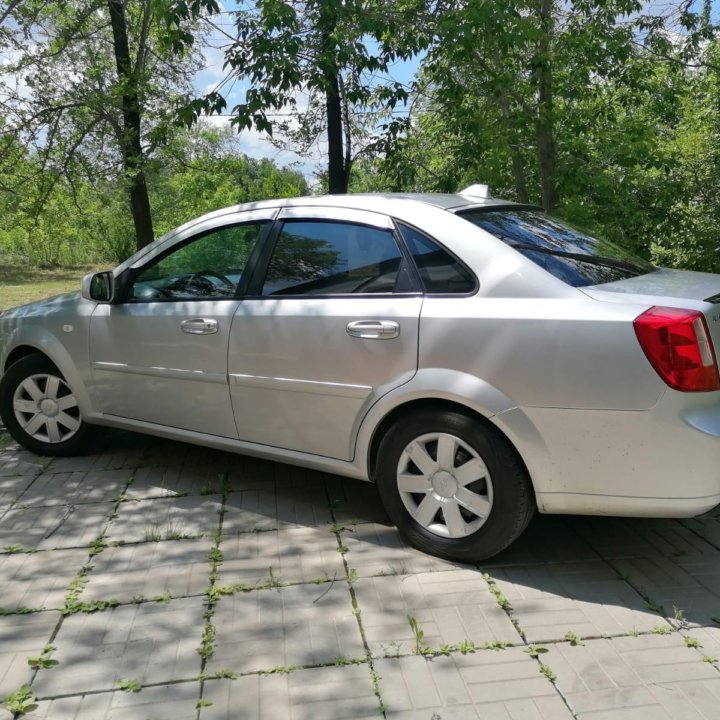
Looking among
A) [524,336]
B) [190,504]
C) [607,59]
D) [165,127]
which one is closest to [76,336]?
[190,504]

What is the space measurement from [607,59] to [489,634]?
6.14 meters

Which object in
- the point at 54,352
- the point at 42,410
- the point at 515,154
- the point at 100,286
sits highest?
the point at 515,154

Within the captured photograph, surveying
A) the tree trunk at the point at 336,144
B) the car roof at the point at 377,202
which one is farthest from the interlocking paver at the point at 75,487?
the tree trunk at the point at 336,144

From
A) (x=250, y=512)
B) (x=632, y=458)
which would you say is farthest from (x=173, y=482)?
(x=632, y=458)

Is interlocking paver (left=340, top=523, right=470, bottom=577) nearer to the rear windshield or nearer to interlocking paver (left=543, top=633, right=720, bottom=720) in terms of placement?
interlocking paver (left=543, top=633, right=720, bottom=720)

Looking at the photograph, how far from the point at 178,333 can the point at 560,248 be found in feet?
6.90

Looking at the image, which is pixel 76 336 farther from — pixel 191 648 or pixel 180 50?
pixel 180 50

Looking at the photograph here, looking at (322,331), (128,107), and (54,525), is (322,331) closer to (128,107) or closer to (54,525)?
(54,525)

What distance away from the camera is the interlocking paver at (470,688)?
2.33 metres

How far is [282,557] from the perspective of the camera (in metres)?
3.43

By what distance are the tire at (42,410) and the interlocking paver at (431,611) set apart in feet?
8.34

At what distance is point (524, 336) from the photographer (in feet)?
9.56

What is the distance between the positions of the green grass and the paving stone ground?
1039 centimetres

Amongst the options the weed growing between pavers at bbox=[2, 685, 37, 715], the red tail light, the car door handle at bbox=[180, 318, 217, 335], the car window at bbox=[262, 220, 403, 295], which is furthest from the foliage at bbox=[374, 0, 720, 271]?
the weed growing between pavers at bbox=[2, 685, 37, 715]
